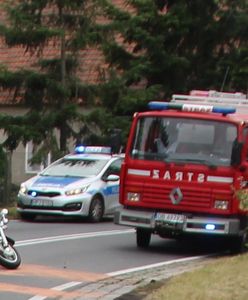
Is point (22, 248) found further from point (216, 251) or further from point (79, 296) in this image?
point (79, 296)

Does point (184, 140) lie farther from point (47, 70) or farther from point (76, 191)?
point (47, 70)

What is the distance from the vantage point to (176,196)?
675 inches

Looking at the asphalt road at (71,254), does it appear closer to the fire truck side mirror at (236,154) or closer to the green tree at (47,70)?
the fire truck side mirror at (236,154)

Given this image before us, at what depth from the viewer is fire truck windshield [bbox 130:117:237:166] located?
675 inches

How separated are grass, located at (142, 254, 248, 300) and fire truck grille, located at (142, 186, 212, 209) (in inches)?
120

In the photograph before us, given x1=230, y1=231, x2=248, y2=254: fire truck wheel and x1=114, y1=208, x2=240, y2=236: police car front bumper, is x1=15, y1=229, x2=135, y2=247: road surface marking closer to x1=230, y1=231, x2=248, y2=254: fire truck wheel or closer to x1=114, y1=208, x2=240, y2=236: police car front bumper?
x1=114, y1=208, x2=240, y2=236: police car front bumper

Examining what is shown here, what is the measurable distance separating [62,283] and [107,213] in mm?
10786

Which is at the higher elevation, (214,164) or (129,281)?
(214,164)

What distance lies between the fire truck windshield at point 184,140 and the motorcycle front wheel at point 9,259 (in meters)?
3.77

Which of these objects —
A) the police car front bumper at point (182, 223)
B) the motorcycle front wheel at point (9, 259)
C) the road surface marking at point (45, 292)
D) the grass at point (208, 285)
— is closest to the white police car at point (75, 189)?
the police car front bumper at point (182, 223)

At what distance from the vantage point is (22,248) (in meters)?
17.5

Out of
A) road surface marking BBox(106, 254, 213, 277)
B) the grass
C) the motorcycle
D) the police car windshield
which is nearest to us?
the grass

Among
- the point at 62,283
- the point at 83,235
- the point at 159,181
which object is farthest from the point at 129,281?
the point at 83,235

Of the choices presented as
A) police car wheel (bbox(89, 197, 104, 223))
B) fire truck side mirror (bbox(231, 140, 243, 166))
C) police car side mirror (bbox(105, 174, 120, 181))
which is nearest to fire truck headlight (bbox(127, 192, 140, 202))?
fire truck side mirror (bbox(231, 140, 243, 166))
